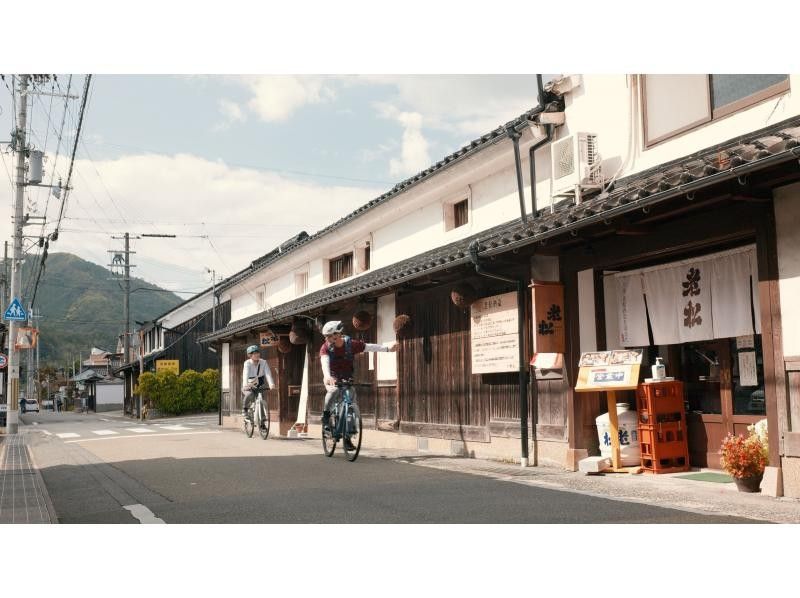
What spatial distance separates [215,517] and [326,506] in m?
0.98

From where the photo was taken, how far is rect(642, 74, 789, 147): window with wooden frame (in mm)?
7691

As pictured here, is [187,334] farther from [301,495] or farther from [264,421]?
[301,495]

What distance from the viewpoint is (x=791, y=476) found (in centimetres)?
659

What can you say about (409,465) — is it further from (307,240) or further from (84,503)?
(307,240)

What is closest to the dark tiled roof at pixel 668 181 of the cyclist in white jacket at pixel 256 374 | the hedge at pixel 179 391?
the cyclist in white jacket at pixel 256 374

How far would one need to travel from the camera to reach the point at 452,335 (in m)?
12.2

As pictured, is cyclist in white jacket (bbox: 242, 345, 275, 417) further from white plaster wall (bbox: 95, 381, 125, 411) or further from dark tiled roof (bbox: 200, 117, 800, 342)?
white plaster wall (bbox: 95, 381, 125, 411)

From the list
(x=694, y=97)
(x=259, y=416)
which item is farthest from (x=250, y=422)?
(x=694, y=97)

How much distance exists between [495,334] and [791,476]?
4.91 metres

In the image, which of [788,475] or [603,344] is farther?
[603,344]

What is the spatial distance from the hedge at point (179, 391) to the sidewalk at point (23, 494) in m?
25.0

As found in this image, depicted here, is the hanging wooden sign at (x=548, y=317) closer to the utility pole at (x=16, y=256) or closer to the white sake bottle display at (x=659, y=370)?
the white sake bottle display at (x=659, y=370)

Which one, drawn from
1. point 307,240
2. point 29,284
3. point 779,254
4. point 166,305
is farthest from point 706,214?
point 166,305

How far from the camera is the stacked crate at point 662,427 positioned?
8.48m
